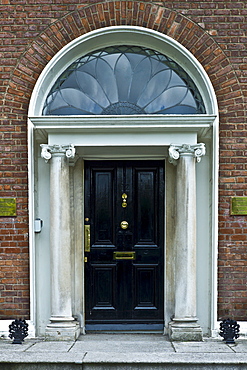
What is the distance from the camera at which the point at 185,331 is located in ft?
19.2

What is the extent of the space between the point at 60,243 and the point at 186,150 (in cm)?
210

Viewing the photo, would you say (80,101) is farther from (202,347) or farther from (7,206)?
(202,347)

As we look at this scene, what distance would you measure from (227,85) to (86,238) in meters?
2.93

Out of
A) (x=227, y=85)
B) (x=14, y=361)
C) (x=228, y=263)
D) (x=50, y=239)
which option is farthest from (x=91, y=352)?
(x=227, y=85)

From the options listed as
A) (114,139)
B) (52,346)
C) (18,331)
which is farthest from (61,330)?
(114,139)

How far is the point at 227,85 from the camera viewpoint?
239 inches

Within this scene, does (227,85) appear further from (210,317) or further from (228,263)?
(210,317)

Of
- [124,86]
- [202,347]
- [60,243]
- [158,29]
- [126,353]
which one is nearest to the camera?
[126,353]

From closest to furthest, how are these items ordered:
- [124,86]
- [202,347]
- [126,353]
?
[126,353], [202,347], [124,86]

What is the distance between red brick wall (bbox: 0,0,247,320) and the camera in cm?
606

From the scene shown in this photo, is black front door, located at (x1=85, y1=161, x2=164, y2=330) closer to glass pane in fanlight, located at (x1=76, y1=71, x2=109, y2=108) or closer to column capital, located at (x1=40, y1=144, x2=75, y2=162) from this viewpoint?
column capital, located at (x1=40, y1=144, x2=75, y2=162)

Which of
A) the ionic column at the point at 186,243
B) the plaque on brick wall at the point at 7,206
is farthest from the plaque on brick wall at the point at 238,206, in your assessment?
the plaque on brick wall at the point at 7,206

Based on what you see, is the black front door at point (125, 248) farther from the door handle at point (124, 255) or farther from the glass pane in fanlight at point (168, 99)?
the glass pane in fanlight at point (168, 99)

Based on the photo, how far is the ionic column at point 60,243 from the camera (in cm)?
594
